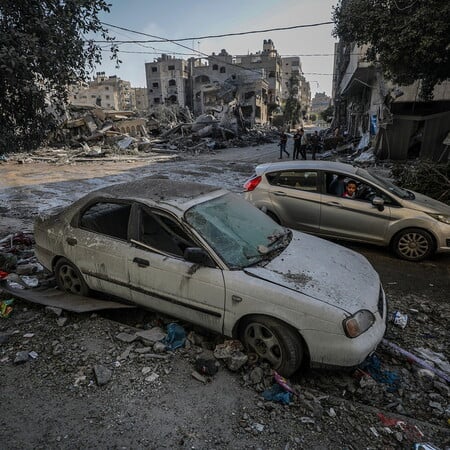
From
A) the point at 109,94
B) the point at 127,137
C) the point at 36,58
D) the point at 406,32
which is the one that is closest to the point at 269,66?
the point at 109,94

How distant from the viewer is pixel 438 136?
15.1 m

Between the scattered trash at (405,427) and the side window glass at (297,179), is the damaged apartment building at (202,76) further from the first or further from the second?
the scattered trash at (405,427)

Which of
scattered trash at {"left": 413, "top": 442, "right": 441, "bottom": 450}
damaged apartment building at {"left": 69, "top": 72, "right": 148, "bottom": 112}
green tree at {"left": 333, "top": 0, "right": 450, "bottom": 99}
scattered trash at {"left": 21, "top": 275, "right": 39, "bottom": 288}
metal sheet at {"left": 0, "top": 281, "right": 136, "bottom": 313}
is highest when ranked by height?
damaged apartment building at {"left": 69, "top": 72, "right": 148, "bottom": 112}

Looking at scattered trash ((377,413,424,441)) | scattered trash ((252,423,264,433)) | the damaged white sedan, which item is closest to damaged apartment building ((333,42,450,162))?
the damaged white sedan

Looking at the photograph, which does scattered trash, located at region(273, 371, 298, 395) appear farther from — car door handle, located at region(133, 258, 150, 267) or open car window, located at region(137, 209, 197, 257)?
car door handle, located at region(133, 258, 150, 267)

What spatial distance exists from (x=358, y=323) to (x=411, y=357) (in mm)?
1063

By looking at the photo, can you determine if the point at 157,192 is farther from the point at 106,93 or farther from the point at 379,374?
the point at 106,93

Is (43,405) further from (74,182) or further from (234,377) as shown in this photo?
(74,182)

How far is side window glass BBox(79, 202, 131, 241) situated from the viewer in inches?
149

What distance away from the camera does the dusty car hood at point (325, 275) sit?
2916mm

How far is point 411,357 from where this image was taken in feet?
10.9

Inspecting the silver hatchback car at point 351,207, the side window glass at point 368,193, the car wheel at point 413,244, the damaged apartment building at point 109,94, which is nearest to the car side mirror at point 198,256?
the silver hatchback car at point 351,207

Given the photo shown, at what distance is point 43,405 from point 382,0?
1049cm

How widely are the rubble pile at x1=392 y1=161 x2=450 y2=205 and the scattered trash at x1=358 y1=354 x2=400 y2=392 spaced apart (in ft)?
19.0
